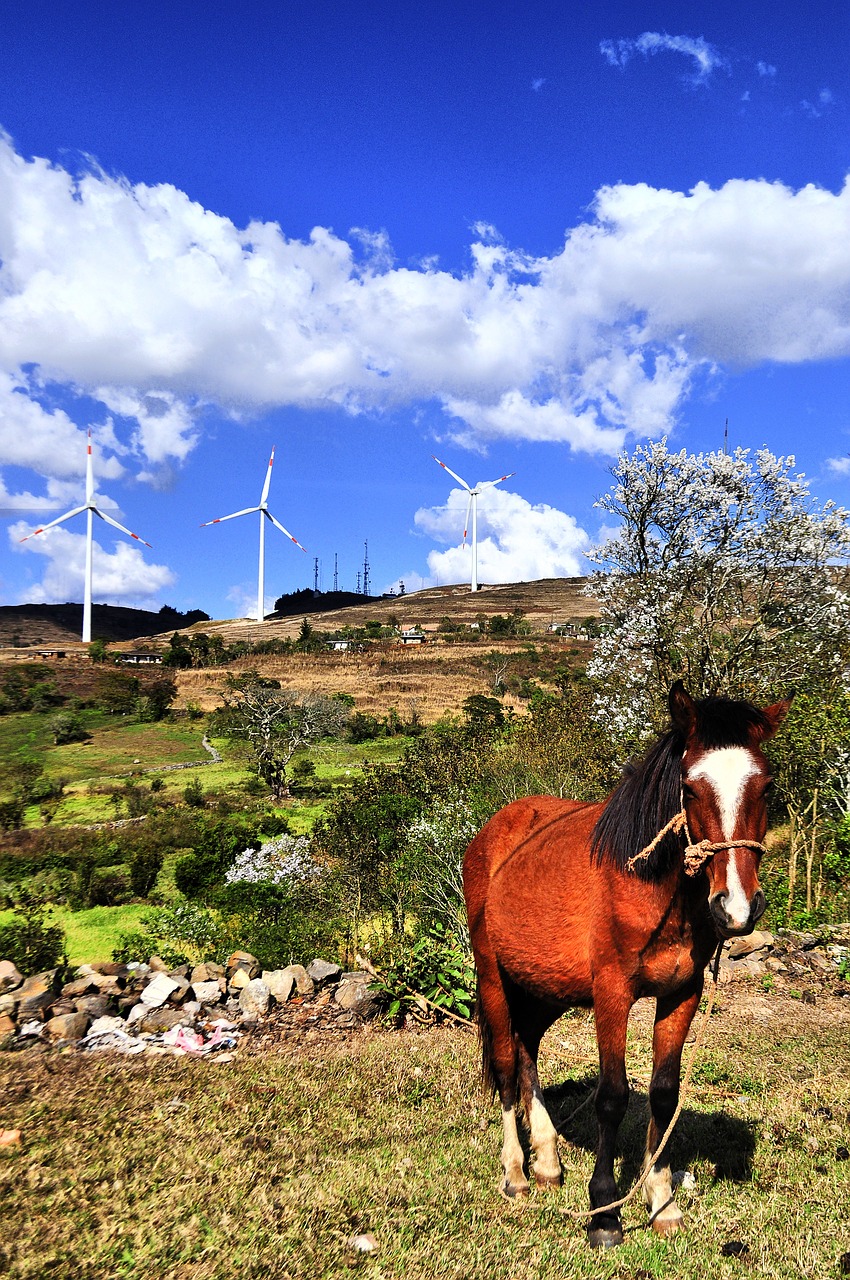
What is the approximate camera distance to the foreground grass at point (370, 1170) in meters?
3.94

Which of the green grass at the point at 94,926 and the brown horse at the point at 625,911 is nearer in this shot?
the brown horse at the point at 625,911

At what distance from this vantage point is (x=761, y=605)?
1617 centimetres

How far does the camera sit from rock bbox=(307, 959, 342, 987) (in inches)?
366

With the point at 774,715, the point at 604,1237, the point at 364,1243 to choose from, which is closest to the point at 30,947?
the point at 364,1243

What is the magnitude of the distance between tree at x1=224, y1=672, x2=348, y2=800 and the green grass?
15.0 metres

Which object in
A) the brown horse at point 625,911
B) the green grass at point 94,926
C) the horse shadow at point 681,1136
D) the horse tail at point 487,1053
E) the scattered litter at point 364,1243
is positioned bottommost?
the green grass at point 94,926

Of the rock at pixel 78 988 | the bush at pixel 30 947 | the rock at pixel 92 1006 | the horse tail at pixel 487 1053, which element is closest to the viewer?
the horse tail at pixel 487 1053

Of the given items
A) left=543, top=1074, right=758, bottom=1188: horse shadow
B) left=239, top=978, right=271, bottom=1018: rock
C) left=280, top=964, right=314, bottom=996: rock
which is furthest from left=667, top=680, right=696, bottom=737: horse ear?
left=280, top=964, right=314, bottom=996: rock

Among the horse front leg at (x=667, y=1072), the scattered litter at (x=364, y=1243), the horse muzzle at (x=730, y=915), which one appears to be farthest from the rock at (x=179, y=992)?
the horse muzzle at (x=730, y=915)

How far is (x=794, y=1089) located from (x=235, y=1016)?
18.2 feet

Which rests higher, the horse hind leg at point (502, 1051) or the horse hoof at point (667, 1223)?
the horse hind leg at point (502, 1051)

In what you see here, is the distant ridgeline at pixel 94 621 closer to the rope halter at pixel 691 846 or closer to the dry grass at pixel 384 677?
the dry grass at pixel 384 677

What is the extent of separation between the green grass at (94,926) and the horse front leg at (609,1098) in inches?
629

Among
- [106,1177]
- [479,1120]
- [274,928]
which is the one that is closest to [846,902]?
[479,1120]
